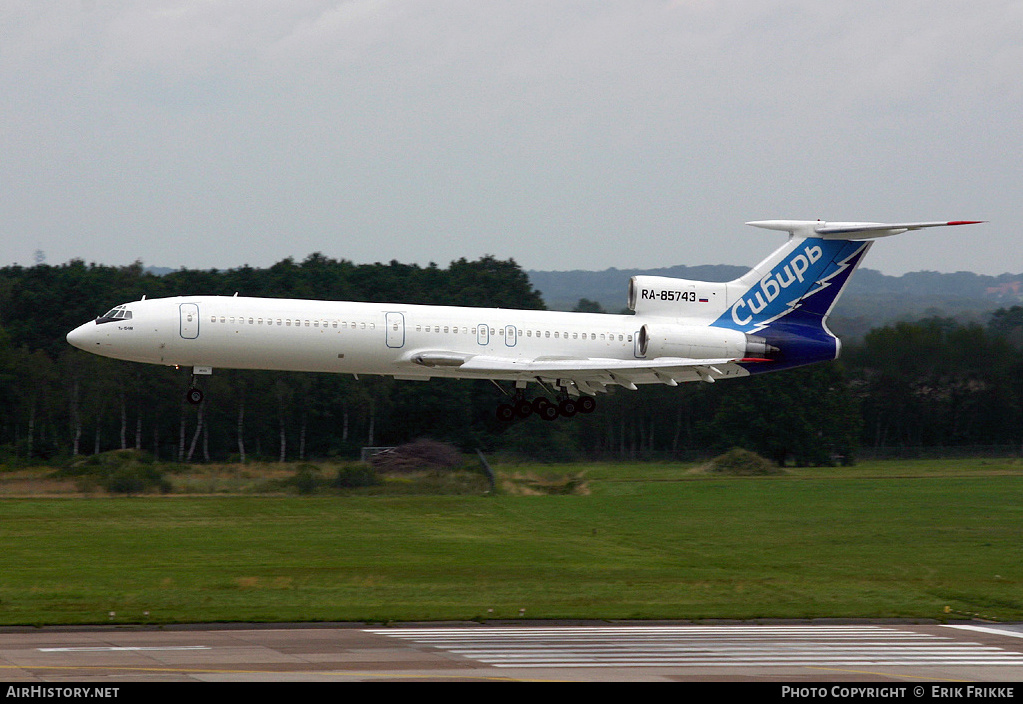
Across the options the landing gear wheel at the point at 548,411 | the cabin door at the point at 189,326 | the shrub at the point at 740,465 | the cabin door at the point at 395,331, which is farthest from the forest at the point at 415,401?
the cabin door at the point at 189,326

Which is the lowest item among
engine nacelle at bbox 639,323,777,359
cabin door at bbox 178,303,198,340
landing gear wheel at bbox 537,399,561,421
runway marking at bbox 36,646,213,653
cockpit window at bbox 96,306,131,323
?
runway marking at bbox 36,646,213,653

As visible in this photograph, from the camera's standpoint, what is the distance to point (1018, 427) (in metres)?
72.7

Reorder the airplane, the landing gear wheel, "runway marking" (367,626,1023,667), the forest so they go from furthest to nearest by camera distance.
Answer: the forest < the landing gear wheel < the airplane < "runway marking" (367,626,1023,667)

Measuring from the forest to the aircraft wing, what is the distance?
18.4 metres

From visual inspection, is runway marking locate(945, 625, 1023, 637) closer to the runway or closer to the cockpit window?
the runway

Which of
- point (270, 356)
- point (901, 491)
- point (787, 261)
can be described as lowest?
point (901, 491)

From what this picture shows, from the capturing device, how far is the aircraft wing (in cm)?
3522

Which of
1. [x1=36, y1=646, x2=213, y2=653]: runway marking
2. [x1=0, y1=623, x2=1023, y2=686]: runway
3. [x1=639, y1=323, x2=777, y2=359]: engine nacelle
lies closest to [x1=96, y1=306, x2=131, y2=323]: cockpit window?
[x1=0, y1=623, x2=1023, y2=686]: runway

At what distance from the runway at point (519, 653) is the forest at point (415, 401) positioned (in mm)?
30267

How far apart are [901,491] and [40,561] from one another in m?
35.4

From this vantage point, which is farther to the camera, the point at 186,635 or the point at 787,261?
the point at 787,261

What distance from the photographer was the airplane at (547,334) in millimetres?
33875
